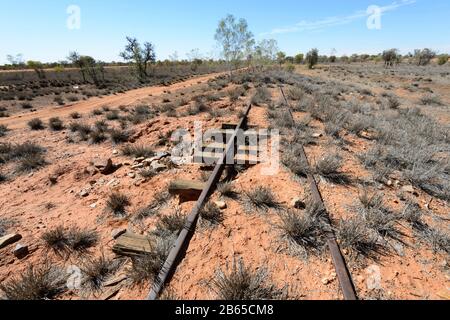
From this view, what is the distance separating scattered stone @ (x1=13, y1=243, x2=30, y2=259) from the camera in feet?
11.5

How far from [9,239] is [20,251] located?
1.80 ft

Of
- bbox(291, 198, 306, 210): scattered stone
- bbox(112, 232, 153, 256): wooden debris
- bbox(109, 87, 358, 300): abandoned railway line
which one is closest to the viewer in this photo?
bbox(109, 87, 358, 300): abandoned railway line

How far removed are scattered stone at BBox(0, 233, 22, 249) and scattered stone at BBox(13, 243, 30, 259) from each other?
1.42 ft

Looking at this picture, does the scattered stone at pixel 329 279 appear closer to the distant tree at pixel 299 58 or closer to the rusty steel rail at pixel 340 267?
the rusty steel rail at pixel 340 267

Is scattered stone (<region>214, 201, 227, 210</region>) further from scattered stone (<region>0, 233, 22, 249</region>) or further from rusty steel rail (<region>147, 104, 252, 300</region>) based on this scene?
scattered stone (<region>0, 233, 22, 249</region>)

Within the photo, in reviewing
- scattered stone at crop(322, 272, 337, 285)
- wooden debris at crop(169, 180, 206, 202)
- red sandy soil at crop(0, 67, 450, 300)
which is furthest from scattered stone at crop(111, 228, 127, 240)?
scattered stone at crop(322, 272, 337, 285)

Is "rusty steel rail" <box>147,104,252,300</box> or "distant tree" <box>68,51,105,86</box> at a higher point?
"distant tree" <box>68,51,105,86</box>

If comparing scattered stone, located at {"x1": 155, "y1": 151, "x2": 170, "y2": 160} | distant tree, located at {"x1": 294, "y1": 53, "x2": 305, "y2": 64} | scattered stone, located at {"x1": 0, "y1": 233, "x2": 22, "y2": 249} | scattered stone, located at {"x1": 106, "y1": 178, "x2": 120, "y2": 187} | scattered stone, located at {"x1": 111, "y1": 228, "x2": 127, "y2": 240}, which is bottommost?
scattered stone, located at {"x1": 0, "y1": 233, "x2": 22, "y2": 249}

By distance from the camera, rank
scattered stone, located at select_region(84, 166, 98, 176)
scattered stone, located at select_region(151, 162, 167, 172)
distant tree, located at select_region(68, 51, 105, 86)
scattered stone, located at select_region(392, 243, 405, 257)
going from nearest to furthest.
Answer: scattered stone, located at select_region(392, 243, 405, 257) → scattered stone, located at select_region(151, 162, 167, 172) → scattered stone, located at select_region(84, 166, 98, 176) → distant tree, located at select_region(68, 51, 105, 86)

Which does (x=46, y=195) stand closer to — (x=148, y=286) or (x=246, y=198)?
(x=148, y=286)

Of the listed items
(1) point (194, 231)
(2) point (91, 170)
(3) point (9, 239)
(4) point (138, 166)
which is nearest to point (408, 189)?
(1) point (194, 231)

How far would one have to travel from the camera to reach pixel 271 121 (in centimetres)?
810
